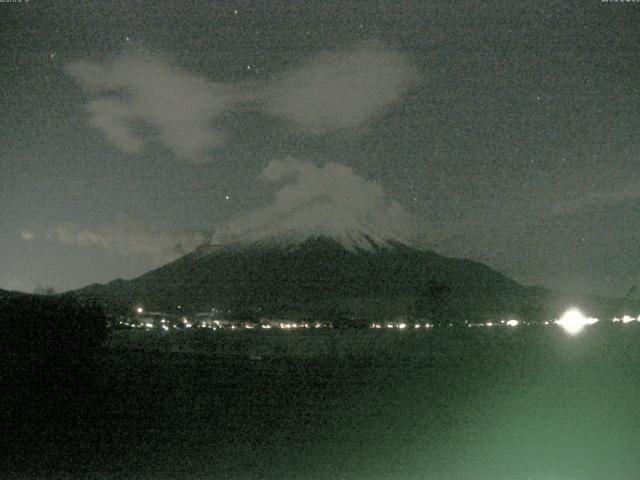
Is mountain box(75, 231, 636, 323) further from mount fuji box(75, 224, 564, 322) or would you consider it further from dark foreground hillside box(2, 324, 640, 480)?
dark foreground hillside box(2, 324, 640, 480)

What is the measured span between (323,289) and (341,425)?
148584mm

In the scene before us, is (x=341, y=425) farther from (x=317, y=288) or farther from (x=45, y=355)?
(x=317, y=288)

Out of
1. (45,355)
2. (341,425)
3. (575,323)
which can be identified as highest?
(575,323)

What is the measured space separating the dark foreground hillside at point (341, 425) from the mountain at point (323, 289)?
73.0m

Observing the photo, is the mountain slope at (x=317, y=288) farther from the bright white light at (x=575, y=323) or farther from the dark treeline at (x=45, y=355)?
the dark treeline at (x=45, y=355)

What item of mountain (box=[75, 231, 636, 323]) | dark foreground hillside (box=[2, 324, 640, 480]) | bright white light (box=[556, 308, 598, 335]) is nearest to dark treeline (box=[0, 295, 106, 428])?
dark foreground hillside (box=[2, 324, 640, 480])

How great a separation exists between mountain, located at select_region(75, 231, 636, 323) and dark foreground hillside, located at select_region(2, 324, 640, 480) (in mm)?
72953

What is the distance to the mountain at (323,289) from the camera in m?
Answer: 121

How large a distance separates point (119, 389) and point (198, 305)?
114 meters

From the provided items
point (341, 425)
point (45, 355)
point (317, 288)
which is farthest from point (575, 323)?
point (317, 288)

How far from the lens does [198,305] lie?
129 meters

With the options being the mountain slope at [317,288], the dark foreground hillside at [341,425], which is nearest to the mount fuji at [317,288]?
the mountain slope at [317,288]

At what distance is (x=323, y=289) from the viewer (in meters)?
161

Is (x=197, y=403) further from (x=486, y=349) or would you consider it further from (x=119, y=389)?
(x=486, y=349)
